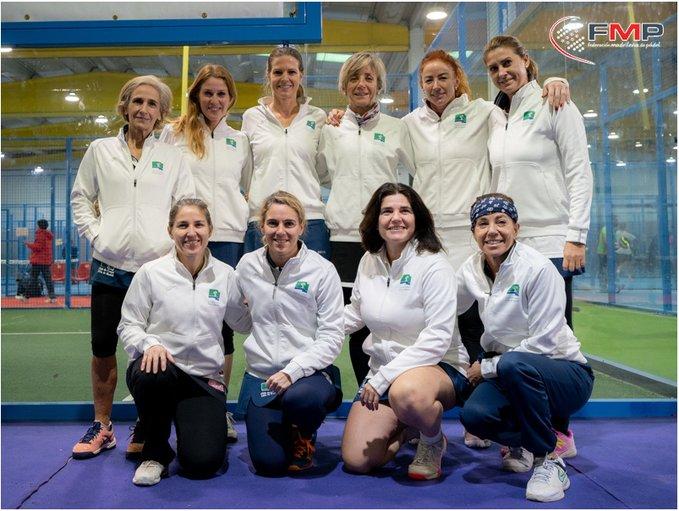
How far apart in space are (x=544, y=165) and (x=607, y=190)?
6.11 m

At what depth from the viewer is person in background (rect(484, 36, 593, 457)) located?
2.87m

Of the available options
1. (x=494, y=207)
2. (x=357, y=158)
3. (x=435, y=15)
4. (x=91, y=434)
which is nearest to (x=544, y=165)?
(x=494, y=207)

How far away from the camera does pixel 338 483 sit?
2547 millimetres

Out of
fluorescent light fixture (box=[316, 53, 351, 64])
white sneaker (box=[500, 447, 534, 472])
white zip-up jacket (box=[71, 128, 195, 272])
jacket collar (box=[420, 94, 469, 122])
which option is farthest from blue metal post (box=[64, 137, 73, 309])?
white sneaker (box=[500, 447, 534, 472])

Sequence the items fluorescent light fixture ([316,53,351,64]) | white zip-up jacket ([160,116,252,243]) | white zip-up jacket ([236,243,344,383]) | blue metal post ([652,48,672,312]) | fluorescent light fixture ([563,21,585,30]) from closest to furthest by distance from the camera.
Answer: white zip-up jacket ([236,243,344,383]), white zip-up jacket ([160,116,252,243]), fluorescent light fixture ([316,53,351,64]), fluorescent light fixture ([563,21,585,30]), blue metal post ([652,48,672,312])

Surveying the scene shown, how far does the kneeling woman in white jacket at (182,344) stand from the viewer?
2.63 metres

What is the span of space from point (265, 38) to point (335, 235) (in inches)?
50.8

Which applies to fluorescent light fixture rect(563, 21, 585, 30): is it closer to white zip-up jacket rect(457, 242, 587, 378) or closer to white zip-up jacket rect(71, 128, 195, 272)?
white zip-up jacket rect(457, 242, 587, 378)

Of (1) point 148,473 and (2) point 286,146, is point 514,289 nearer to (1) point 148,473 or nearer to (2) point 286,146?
(2) point 286,146

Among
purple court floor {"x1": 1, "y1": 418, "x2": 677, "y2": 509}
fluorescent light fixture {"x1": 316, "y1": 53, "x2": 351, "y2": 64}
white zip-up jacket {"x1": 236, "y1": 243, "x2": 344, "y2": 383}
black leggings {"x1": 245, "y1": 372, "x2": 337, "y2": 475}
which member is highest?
fluorescent light fixture {"x1": 316, "y1": 53, "x2": 351, "y2": 64}

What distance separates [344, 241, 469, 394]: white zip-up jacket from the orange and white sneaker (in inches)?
53.7

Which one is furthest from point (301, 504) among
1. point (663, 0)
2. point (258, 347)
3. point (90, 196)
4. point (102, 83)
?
point (663, 0)

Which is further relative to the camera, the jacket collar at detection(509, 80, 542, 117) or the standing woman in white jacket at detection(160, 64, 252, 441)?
the standing woman in white jacket at detection(160, 64, 252, 441)

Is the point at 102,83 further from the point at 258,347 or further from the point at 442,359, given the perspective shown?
the point at 442,359
